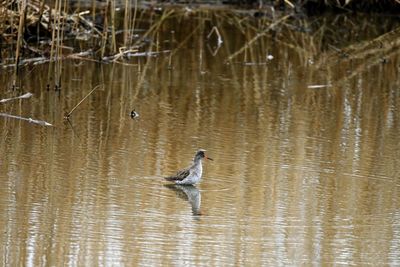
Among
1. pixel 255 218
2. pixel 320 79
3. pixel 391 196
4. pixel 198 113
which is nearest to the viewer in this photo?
pixel 255 218

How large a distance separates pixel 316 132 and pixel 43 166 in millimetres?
2814

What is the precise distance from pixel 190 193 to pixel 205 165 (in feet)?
2.96

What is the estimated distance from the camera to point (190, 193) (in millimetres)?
7723

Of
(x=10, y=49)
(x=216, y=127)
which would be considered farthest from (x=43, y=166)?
(x=10, y=49)

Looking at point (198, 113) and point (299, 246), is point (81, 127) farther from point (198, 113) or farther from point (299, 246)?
point (299, 246)

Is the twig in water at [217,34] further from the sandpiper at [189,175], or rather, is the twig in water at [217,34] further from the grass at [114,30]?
the sandpiper at [189,175]

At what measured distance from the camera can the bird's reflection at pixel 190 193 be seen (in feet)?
24.2

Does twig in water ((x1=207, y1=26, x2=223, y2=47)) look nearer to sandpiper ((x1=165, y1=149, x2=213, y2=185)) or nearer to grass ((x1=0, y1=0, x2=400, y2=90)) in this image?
grass ((x1=0, y1=0, x2=400, y2=90))

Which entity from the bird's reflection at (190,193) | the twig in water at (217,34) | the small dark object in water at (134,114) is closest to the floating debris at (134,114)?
the small dark object in water at (134,114)

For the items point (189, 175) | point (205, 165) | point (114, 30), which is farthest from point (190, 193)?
point (114, 30)

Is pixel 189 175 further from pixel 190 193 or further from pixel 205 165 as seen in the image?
pixel 205 165

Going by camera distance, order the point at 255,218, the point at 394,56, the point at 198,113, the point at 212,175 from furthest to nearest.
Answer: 1. the point at 394,56
2. the point at 198,113
3. the point at 212,175
4. the point at 255,218

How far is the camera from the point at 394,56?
14977 millimetres

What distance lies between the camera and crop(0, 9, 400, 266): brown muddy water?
6.42 metres
